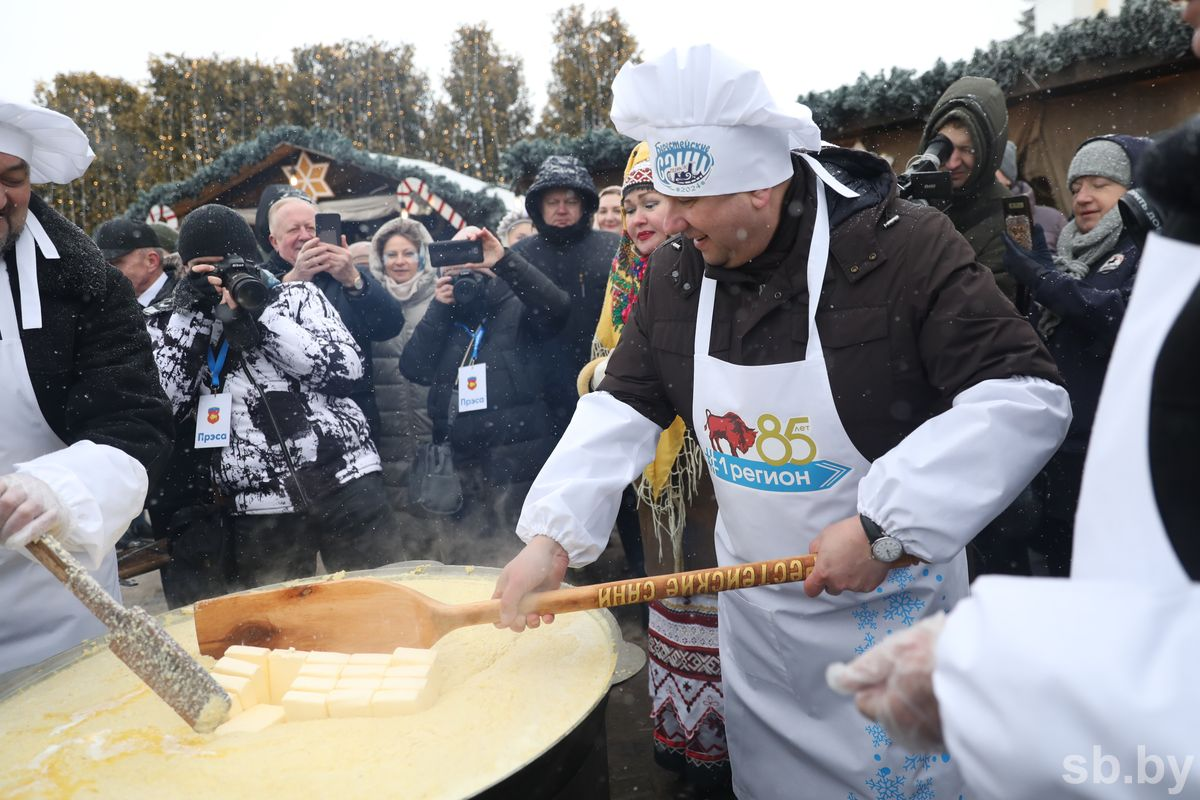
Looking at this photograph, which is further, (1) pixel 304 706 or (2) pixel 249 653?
(2) pixel 249 653

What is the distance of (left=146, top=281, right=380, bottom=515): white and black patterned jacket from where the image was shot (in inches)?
130

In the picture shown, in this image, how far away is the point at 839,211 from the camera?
78.4 inches

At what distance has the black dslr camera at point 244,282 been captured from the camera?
325 cm

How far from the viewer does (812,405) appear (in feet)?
6.26

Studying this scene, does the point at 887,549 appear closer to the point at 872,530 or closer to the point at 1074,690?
the point at 872,530

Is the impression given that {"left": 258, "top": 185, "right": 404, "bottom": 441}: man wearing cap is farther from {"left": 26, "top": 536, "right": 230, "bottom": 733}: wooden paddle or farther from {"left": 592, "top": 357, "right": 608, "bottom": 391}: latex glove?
{"left": 26, "top": 536, "right": 230, "bottom": 733}: wooden paddle

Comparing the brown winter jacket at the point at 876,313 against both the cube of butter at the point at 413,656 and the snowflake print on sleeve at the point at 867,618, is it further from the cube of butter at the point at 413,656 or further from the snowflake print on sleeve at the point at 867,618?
the cube of butter at the point at 413,656

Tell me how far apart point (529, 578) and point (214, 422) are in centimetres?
201

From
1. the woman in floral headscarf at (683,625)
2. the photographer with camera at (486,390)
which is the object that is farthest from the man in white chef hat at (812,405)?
the photographer with camera at (486,390)

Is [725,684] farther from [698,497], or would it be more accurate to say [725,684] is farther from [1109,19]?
[1109,19]

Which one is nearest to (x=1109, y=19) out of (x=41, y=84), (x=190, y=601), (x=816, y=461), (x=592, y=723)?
(x=816, y=461)

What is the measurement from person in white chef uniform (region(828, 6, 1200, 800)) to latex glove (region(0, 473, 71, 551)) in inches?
74.7

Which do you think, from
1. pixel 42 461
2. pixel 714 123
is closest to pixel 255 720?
pixel 42 461

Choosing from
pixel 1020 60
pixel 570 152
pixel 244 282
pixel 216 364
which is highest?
pixel 1020 60
